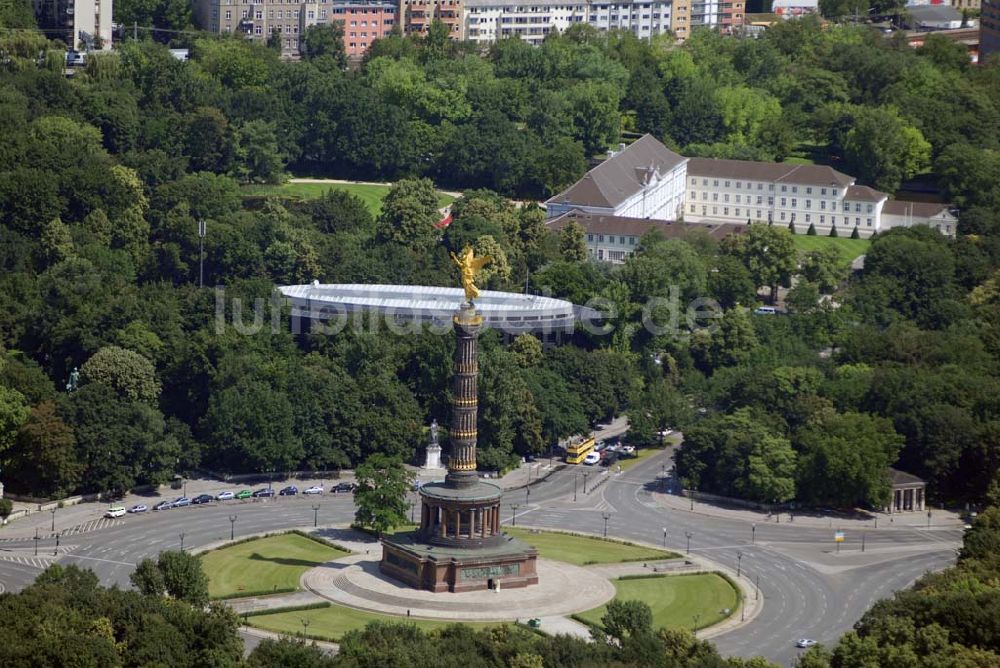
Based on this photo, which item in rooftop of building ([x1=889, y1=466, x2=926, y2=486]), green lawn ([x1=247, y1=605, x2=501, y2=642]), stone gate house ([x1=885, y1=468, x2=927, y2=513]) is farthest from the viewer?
rooftop of building ([x1=889, y1=466, x2=926, y2=486])

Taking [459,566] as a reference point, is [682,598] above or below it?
below

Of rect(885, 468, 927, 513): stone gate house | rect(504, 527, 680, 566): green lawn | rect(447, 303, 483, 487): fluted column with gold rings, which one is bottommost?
rect(504, 527, 680, 566): green lawn

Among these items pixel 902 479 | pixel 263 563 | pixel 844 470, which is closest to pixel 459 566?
pixel 263 563

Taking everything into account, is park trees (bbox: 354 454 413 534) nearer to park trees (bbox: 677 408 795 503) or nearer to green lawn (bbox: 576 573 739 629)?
green lawn (bbox: 576 573 739 629)

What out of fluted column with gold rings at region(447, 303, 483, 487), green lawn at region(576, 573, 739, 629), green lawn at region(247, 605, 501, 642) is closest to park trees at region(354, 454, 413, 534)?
fluted column with gold rings at region(447, 303, 483, 487)

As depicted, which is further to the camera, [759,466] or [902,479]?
[902,479]

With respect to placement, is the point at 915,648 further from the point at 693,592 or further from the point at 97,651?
the point at 97,651

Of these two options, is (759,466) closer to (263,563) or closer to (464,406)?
(464,406)
